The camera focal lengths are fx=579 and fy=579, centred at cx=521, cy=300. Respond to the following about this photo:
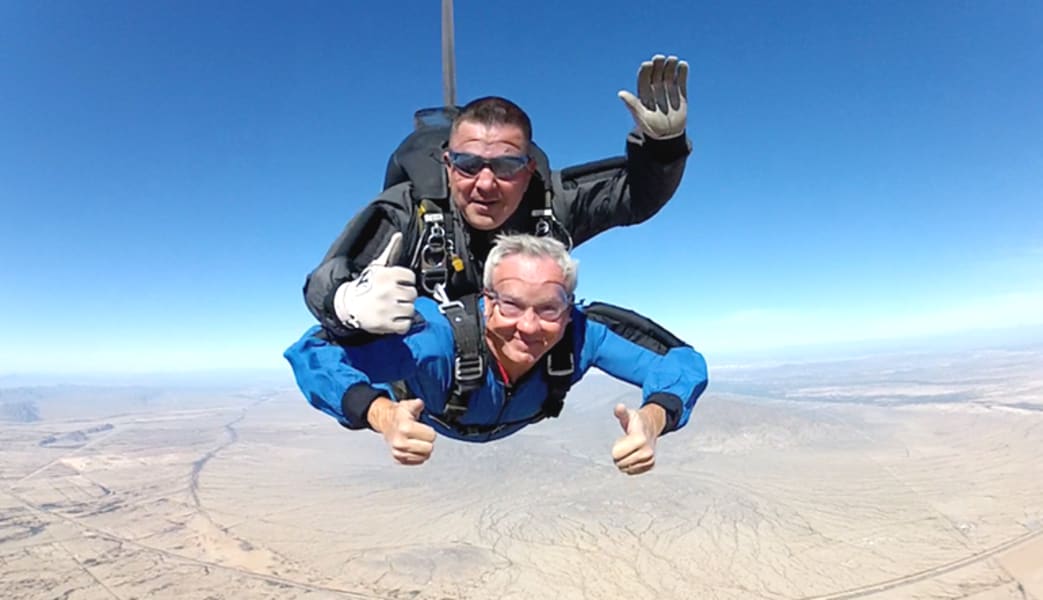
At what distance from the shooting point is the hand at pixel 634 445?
5.88ft

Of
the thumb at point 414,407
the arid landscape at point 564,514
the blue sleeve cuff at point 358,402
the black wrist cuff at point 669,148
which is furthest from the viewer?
the arid landscape at point 564,514

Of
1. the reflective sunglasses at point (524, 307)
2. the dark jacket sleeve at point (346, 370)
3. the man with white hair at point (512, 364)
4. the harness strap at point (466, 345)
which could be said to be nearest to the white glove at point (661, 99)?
the man with white hair at point (512, 364)

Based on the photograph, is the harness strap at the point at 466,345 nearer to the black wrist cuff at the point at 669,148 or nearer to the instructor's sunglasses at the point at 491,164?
the instructor's sunglasses at the point at 491,164

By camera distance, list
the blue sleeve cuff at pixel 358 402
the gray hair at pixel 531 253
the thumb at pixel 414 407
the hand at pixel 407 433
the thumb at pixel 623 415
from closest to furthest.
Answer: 1. the hand at pixel 407 433
2. the thumb at pixel 414 407
3. the blue sleeve cuff at pixel 358 402
4. the thumb at pixel 623 415
5. the gray hair at pixel 531 253

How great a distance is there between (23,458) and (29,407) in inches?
4084

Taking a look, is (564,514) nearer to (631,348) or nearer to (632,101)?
(631,348)

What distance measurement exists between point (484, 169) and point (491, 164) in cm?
3

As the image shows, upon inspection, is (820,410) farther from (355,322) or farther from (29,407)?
(29,407)

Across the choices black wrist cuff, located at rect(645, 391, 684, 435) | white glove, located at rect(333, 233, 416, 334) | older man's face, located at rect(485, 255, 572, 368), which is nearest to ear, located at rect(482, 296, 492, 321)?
older man's face, located at rect(485, 255, 572, 368)

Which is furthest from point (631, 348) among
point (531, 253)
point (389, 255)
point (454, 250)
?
point (389, 255)

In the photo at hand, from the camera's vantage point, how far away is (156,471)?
288 ft

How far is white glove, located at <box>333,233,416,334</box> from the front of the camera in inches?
66.8

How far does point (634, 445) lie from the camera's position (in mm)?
1792

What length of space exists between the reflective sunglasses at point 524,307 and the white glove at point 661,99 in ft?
2.54
